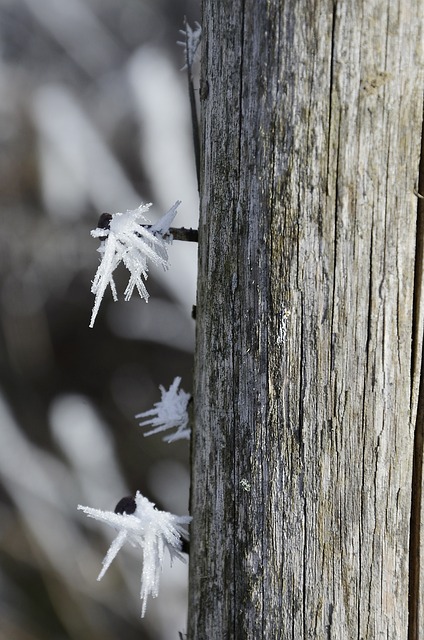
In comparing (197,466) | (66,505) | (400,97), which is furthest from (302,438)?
(66,505)

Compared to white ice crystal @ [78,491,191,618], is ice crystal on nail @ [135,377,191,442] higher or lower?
higher

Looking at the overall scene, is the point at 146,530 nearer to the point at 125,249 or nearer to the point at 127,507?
the point at 127,507

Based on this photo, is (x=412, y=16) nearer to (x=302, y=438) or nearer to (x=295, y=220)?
(x=295, y=220)

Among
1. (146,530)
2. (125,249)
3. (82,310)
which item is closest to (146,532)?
(146,530)

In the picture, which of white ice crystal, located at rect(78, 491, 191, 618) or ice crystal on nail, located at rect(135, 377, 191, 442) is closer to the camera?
white ice crystal, located at rect(78, 491, 191, 618)

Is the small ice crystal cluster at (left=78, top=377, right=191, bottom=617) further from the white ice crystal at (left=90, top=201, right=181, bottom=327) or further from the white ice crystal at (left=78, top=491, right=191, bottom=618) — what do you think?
the white ice crystal at (left=90, top=201, right=181, bottom=327)

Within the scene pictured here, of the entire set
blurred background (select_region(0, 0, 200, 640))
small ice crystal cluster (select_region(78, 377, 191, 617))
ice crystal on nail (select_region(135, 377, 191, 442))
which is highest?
blurred background (select_region(0, 0, 200, 640))

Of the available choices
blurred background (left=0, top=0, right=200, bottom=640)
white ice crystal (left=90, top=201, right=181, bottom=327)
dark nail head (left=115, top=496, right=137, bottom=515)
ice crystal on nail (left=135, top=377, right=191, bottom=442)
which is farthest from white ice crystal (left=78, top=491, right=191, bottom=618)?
blurred background (left=0, top=0, right=200, bottom=640)
